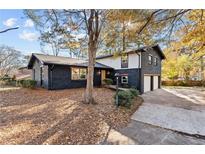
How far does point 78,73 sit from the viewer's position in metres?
11.5

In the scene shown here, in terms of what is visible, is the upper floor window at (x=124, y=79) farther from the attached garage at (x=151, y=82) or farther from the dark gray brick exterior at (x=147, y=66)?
the attached garage at (x=151, y=82)

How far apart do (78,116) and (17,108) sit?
2402 mm

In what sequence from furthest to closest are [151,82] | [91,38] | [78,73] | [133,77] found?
1. [151,82]
2. [78,73]
3. [133,77]
4. [91,38]

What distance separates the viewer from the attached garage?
1200 cm

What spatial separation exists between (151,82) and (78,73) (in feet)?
18.8

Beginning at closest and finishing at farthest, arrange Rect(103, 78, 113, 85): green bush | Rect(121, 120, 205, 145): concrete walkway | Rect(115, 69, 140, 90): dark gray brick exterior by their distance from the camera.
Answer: Rect(121, 120, 205, 145): concrete walkway
Rect(115, 69, 140, 90): dark gray brick exterior
Rect(103, 78, 113, 85): green bush

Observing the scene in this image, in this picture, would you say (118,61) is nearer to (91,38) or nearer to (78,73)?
(78,73)

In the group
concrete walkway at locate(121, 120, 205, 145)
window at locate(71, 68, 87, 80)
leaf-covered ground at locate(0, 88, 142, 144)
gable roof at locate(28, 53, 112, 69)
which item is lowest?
concrete walkway at locate(121, 120, 205, 145)

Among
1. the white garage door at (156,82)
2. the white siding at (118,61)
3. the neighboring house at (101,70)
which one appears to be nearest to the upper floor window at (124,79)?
the neighboring house at (101,70)

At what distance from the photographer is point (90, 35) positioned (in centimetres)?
617

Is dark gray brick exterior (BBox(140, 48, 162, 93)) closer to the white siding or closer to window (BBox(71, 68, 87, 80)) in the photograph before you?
the white siding

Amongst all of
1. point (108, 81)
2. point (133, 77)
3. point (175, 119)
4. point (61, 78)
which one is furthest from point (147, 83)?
point (175, 119)

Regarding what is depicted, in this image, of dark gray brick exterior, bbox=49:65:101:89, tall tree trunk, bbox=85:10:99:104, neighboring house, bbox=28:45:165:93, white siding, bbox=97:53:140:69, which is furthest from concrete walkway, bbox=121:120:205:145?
dark gray brick exterior, bbox=49:65:101:89
